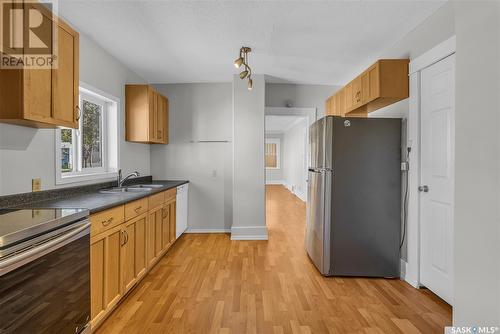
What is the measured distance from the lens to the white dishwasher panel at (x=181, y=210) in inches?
147

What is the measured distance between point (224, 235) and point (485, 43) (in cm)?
380

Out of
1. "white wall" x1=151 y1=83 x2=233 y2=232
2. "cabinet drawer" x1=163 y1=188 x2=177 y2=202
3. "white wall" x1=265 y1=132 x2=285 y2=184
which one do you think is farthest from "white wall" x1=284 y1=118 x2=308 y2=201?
"cabinet drawer" x1=163 y1=188 x2=177 y2=202

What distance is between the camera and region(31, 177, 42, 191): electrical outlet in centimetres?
200

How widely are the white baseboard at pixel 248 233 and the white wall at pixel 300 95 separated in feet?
6.73

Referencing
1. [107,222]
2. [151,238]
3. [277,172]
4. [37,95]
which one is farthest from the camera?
[277,172]

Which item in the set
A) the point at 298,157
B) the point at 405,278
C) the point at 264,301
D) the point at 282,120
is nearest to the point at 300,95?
the point at 405,278

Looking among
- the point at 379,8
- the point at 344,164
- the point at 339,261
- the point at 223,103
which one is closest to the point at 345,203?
the point at 344,164

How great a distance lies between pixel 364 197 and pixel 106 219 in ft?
7.84

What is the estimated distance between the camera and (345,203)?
2.70m

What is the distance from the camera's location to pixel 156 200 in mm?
2924

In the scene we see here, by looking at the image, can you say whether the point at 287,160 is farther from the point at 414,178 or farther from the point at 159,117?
the point at 414,178

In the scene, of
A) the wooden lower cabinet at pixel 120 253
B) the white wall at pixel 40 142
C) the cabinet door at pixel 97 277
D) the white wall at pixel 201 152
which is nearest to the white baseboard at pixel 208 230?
the white wall at pixel 201 152

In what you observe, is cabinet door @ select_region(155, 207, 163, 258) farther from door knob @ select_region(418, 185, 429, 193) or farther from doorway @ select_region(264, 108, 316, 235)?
door knob @ select_region(418, 185, 429, 193)
